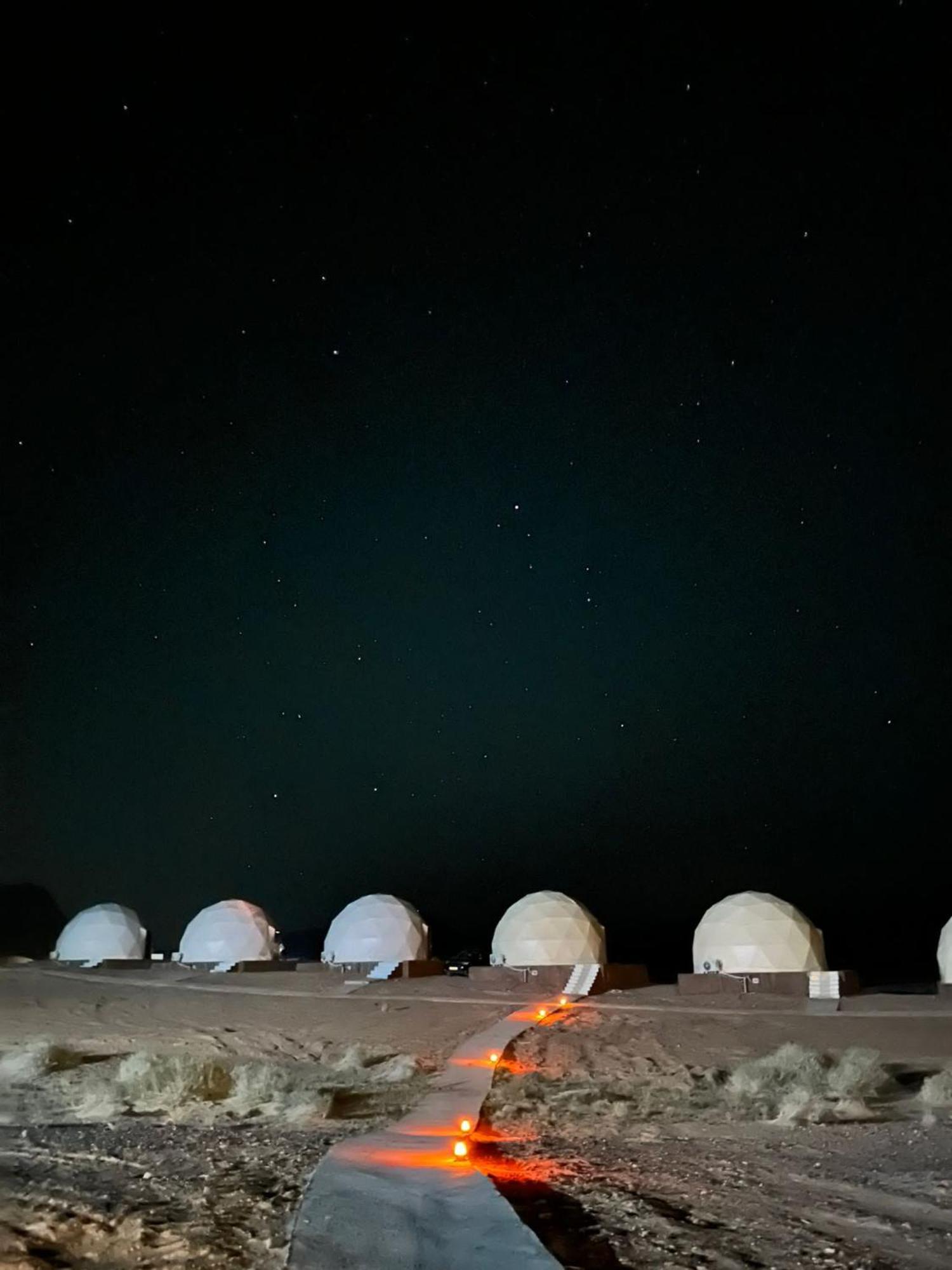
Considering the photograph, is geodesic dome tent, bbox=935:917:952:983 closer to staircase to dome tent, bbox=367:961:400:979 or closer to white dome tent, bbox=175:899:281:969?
staircase to dome tent, bbox=367:961:400:979

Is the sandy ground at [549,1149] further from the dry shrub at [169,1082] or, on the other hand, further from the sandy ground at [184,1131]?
the dry shrub at [169,1082]

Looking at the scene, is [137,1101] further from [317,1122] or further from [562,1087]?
[562,1087]

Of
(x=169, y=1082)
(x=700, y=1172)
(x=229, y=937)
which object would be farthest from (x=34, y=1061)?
(x=229, y=937)

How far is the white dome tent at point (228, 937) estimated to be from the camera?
37375 mm

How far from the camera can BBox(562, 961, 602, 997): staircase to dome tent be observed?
2892 centimetres

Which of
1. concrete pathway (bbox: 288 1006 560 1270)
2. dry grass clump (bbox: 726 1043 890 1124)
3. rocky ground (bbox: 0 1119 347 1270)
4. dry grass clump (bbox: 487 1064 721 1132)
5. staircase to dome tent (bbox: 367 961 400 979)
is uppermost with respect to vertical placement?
concrete pathway (bbox: 288 1006 560 1270)

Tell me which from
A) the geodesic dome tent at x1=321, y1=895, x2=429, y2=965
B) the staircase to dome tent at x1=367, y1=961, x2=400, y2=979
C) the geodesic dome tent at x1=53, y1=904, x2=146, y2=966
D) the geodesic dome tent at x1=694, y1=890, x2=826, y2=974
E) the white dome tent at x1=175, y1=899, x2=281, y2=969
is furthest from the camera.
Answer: the geodesic dome tent at x1=53, y1=904, x2=146, y2=966

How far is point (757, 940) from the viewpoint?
31.2m

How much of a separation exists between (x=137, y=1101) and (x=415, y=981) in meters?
17.9

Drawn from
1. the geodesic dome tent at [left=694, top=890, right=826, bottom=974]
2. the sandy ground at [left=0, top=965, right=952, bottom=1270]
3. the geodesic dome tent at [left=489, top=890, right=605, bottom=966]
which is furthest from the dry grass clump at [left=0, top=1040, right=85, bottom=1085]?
the geodesic dome tent at [left=694, top=890, right=826, bottom=974]

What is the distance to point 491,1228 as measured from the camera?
6.72 metres

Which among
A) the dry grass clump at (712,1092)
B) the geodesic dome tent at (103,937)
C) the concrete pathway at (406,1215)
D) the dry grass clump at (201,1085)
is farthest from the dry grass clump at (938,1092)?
the geodesic dome tent at (103,937)

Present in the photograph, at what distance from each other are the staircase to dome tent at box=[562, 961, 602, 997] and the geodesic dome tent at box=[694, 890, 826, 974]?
3.08 m

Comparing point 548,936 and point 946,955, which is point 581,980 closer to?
point 548,936
